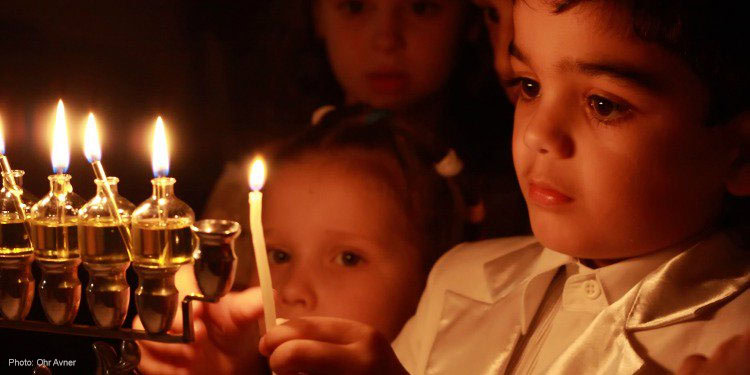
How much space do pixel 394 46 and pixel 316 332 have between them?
575mm

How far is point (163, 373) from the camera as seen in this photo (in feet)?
3.49

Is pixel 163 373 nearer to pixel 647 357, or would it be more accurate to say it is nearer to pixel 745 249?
pixel 647 357

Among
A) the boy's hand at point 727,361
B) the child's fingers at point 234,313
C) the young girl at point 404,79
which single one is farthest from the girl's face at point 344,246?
the boy's hand at point 727,361

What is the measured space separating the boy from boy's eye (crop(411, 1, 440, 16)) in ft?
1.30

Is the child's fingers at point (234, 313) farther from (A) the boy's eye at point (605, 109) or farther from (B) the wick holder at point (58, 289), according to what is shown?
(A) the boy's eye at point (605, 109)

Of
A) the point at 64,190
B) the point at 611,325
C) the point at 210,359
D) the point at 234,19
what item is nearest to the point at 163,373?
the point at 210,359

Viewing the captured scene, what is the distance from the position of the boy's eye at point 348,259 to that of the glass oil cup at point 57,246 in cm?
→ 43

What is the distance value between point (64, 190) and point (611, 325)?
595 mm

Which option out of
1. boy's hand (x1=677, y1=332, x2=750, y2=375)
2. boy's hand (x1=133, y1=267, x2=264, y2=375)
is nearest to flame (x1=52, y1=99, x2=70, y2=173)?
boy's hand (x1=133, y1=267, x2=264, y2=375)

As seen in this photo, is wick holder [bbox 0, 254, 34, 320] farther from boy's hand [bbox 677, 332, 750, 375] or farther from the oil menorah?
boy's hand [bbox 677, 332, 750, 375]

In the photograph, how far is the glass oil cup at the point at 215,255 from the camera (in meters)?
0.78

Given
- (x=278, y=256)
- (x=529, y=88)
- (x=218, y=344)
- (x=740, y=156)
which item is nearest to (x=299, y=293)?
(x=278, y=256)

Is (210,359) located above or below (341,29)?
below

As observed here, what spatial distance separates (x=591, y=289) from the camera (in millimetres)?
992
